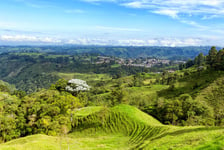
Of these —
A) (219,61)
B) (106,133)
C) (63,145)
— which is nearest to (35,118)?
(63,145)

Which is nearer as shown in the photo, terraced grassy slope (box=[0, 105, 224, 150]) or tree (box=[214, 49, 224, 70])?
terraced grassy slope (box=[0, 105, 224, 150])

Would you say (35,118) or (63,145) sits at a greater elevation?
(35,118)

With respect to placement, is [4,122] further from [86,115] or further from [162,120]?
[162,120]

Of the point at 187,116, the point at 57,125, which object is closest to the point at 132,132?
the point at 57,125

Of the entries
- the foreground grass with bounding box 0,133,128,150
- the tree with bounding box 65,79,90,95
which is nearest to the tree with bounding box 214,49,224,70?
the tree with bounding box 65,79,90,95

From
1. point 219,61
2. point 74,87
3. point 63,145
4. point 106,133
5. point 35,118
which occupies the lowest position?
point 106,133

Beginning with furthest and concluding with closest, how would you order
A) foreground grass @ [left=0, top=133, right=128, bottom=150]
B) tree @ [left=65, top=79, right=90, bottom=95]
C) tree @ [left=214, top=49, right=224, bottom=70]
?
tree @ [left=214, top=49, right=224, bottom=70] → tree @ [left=65, top=79, right=90, bottom=95] → foreground grass @ [left=0, top=133, right=128, bottom=150]

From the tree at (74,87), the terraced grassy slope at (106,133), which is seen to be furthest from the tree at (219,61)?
the tree at (74,87)

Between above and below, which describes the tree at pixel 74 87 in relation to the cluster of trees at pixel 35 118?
above

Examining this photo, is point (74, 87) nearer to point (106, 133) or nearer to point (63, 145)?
point (106, 133)

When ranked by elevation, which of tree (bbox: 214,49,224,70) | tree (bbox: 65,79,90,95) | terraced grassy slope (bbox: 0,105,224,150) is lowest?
terraced grassy slope (bbox: 0,105,224,150)

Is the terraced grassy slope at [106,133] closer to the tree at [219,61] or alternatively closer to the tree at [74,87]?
the tree at [74,87]

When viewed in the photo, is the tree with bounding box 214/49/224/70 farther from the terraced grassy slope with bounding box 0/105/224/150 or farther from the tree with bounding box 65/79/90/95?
the tree with bounding box 65/79/90/95

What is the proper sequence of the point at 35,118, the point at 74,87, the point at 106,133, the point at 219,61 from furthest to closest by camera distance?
the point at 219,61 → the point at 74,87 → the point at 35,118 → the point at 106,133
